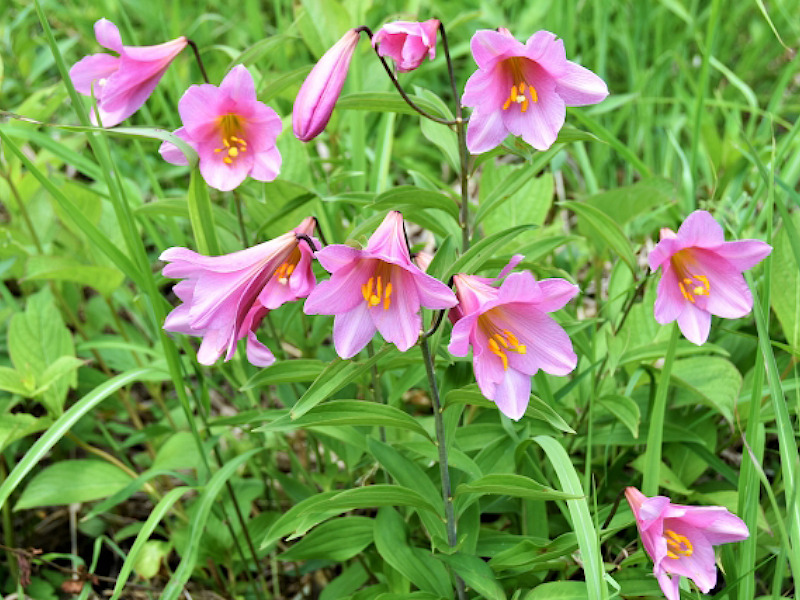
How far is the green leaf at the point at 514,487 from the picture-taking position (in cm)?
109

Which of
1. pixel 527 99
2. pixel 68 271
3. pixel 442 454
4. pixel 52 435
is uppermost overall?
pixel 527 99

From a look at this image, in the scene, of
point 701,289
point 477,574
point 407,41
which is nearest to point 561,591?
point 477,574

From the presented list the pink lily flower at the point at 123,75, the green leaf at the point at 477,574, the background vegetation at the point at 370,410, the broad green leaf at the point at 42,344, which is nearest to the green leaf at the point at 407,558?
the background vegetation at the point at 370,410

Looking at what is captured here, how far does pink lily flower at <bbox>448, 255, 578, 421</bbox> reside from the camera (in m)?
1.02

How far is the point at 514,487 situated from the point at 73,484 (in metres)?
1.02

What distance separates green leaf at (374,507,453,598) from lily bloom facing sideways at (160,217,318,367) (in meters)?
0.45

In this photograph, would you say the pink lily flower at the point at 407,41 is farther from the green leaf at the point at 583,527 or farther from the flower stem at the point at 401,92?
the green leaf at the point at 583,527

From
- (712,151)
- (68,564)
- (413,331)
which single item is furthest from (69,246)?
(712,151)

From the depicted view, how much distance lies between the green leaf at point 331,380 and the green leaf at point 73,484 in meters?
0.76

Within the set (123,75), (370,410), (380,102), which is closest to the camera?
(370,410)

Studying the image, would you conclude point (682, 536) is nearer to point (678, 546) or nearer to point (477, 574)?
point (678, 546)

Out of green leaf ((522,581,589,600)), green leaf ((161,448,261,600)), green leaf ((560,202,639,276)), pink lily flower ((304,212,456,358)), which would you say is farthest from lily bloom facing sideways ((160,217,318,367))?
green leaf ((522,581,589,600))

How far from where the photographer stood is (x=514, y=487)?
3.66ft

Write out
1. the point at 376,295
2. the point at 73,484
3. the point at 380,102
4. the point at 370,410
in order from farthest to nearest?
the point at 73,484, the point at 380,102, the point at 370,410, the point at 376,295
